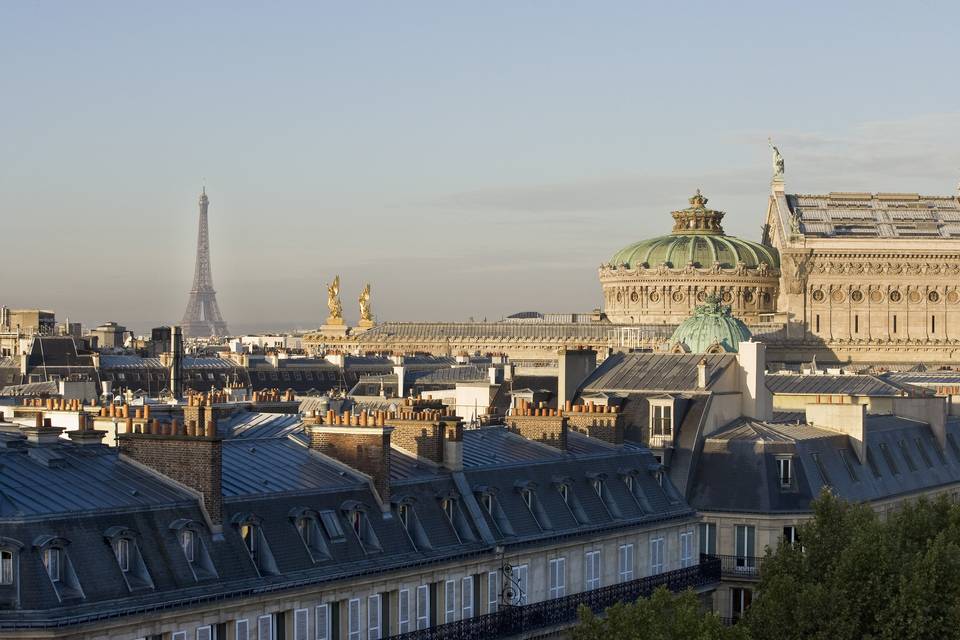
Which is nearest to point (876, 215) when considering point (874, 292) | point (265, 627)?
point (874, 292)

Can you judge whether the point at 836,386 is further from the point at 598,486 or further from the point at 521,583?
the point at 521,583

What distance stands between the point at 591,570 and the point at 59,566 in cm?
1664

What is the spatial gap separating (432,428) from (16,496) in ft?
42.5

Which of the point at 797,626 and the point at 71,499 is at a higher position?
the point at 71,499

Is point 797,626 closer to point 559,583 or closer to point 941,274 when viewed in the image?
point 559,583

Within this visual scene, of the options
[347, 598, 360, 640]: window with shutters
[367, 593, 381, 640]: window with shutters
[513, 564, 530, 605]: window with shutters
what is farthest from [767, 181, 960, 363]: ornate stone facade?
[347, 598, 360, 640]: window with shutters

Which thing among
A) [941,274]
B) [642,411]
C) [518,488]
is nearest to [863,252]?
[941,274]

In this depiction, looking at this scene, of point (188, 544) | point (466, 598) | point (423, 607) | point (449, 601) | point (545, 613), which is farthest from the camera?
point (545, 613)

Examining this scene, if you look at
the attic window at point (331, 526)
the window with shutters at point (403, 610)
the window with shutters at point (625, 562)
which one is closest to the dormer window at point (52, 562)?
the attic window at point (331, 526)

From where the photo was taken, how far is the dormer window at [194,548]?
110 feet

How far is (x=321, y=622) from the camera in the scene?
1416 inches

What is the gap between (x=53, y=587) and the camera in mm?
30406

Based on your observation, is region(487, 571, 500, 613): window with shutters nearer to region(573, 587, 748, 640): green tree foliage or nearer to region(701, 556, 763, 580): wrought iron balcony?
region(573, 587, 748, 640): green tree foliage

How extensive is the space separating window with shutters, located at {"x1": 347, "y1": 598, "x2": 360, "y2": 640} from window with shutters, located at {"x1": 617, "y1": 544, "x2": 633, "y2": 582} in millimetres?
10724
